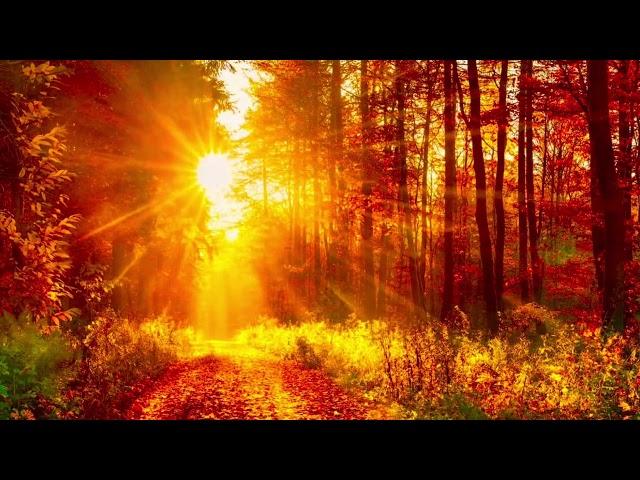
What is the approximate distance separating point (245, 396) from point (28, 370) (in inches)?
150

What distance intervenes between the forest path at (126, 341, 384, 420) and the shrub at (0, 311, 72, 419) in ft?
4.36

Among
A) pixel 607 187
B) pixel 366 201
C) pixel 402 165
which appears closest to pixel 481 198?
pixel 607 187

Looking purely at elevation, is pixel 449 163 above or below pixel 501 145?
below

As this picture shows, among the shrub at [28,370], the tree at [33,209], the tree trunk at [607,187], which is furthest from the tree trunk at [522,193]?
the tree at [33,209]

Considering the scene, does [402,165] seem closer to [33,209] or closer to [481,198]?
[481,198]

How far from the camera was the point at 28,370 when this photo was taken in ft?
22.1

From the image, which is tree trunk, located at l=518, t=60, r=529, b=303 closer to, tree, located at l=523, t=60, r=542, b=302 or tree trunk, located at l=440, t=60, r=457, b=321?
tree, located at l=523, t=60, r=542, b=302

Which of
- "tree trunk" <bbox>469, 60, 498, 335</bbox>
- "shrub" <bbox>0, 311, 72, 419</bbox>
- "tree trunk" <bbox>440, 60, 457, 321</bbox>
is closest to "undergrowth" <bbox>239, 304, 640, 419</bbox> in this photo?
"tree trunk" <bbox>469, 60, 498, 335</bbox>

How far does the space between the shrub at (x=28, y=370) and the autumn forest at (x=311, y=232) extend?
0.12 feet

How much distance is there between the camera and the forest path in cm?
802
